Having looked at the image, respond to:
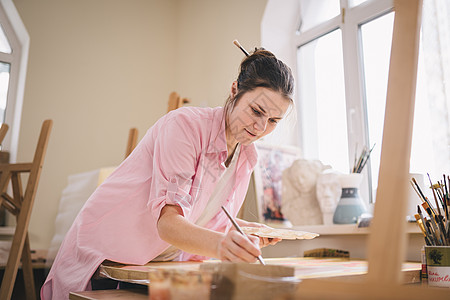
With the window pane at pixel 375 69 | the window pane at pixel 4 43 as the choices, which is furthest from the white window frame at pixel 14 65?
the window pane at pixel 375 69

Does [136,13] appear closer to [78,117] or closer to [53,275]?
[78,117]

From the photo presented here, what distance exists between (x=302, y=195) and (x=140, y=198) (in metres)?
0.95

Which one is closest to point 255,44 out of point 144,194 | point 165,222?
point 144,194

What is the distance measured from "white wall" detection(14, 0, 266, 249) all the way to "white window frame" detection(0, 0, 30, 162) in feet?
0.13

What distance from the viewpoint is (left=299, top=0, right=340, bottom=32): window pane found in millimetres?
2111

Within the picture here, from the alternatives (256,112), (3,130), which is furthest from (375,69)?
(3,130)

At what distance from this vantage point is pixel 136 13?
306 cm

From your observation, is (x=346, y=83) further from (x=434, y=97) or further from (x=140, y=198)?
(x=140, y=198)

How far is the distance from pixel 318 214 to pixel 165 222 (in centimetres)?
107

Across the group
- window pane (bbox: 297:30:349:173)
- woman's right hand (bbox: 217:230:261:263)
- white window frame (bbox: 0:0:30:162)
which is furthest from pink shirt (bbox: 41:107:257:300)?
white window frame (bbox: 0:0:30:162)

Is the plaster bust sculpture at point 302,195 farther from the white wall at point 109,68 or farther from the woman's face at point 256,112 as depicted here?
the white wall at point 109,68

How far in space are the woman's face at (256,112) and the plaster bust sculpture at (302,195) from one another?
737 mm

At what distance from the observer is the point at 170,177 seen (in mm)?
867

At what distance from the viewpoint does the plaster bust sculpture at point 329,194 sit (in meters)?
1.66
